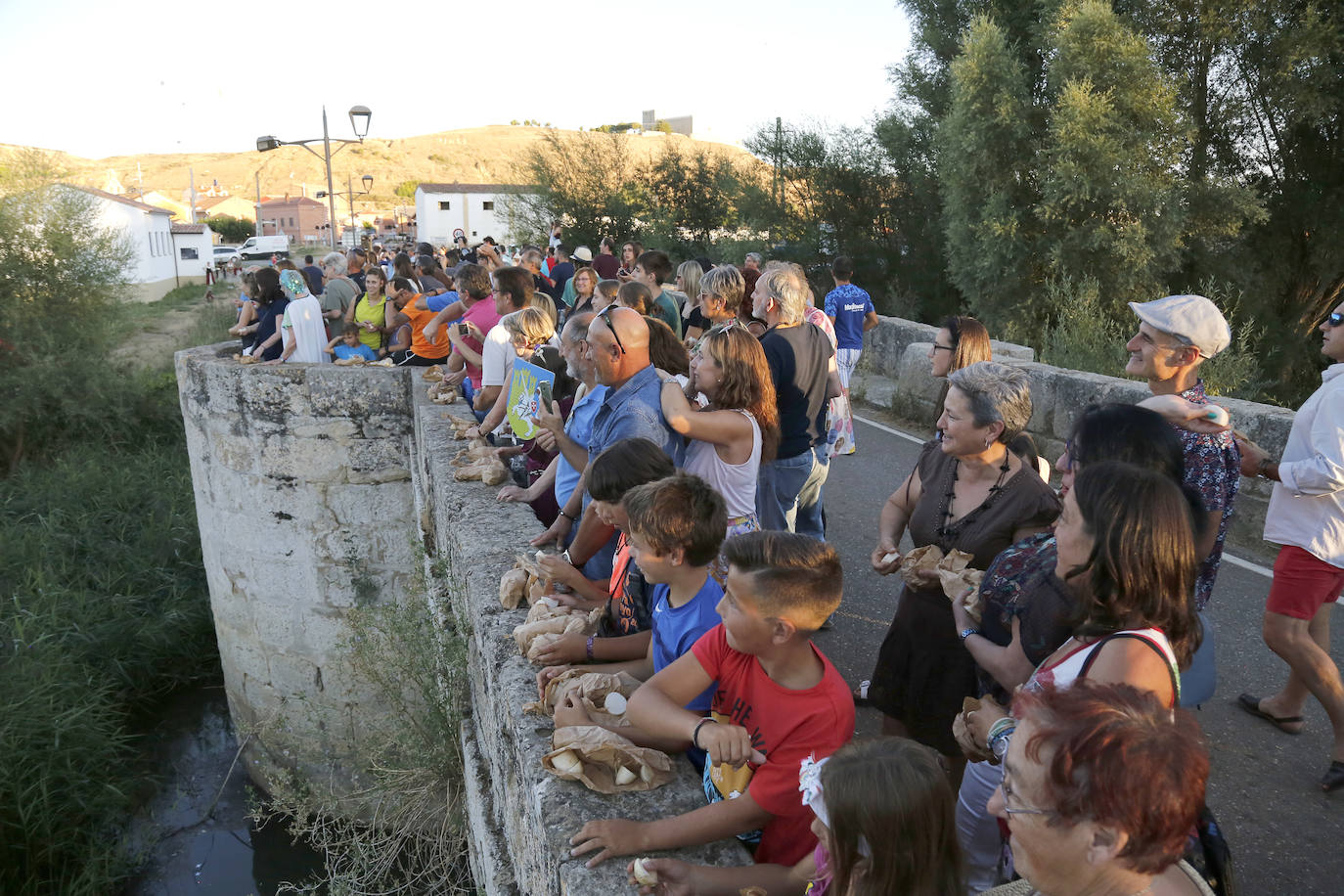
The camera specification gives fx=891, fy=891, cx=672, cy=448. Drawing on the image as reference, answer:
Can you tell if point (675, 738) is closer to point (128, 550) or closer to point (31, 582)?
point (31, 582)

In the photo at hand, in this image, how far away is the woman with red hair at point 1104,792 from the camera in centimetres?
125

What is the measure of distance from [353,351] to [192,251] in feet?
169

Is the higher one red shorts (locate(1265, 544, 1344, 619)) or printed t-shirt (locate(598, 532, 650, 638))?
printed t-shirt (locate(598, 532, 650, 638))

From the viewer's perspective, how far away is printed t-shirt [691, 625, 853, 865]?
6.52 ft

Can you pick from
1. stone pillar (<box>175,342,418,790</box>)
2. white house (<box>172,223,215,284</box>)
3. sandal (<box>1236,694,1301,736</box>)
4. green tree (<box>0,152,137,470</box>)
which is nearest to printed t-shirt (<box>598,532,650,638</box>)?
sandal (<box>1236,694,1301,736</box>)

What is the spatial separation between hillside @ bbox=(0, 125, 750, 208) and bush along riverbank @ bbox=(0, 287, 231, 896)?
8057cm

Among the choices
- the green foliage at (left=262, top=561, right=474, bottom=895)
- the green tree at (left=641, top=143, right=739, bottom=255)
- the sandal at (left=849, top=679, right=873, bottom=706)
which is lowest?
the green foliage at (left=262, top=561, right=474, bottom=895)

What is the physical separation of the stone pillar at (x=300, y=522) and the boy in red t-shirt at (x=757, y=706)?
5362mm

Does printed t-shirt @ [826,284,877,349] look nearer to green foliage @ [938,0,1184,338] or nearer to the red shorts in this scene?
the red shorts

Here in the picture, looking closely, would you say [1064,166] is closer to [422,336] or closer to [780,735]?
[422,336]

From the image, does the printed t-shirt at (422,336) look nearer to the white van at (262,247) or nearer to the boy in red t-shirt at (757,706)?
the boy in red t-shirt at (757,706)

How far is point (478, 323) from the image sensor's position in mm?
6625

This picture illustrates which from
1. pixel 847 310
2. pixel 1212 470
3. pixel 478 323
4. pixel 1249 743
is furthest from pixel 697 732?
pixel 847 310

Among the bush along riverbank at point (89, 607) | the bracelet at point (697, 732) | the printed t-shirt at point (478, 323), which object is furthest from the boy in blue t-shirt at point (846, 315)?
the bush along riverbank at point (89, 607)
